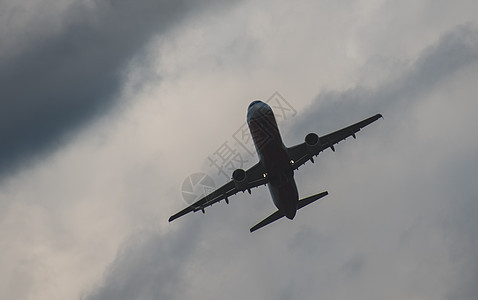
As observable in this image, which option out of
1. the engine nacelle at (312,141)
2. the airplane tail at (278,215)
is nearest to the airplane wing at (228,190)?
the airplane tail at (278,215)

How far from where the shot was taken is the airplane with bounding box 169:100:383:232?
64125mm

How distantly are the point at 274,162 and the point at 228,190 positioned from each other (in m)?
10.2

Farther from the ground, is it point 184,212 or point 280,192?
point 184,212

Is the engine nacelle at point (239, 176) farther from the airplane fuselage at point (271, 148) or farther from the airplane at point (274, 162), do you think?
the airplane fuselage at point (271, 148)

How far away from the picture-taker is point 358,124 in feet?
229

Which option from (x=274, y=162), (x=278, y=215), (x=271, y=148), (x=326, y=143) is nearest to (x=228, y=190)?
(x=278, y=215)

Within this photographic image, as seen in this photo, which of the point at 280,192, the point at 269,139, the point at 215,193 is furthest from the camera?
the point at 215,193

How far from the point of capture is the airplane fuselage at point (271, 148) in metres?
63.9

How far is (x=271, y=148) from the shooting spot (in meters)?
63.9

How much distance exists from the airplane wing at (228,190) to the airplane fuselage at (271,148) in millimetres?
2356

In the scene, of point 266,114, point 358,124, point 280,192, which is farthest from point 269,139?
point 358,124

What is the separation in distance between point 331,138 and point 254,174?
933 centimetres

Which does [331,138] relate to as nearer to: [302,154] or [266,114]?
[302,154]

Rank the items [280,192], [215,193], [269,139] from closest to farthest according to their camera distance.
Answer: [269,139], [280,192], [215,193]
